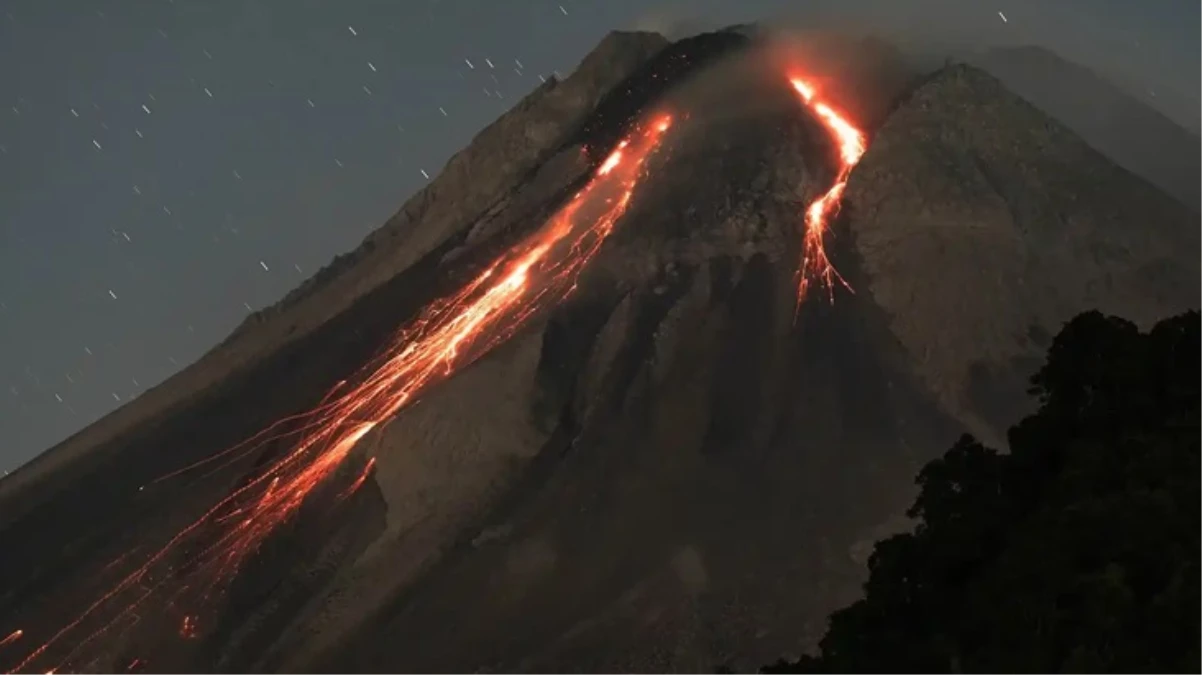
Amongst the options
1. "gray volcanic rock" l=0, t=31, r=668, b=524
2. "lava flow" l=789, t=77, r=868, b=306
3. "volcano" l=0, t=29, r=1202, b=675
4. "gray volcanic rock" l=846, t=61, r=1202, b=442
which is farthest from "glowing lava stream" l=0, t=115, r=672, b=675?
"gray volcanic rock" l=846, t=61, r=1202, b=442

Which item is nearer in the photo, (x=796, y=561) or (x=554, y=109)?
(x=796, y=561)

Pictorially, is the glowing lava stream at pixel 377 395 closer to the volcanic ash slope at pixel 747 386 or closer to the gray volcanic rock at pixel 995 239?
the volcanic ash slope at pixel 747 386

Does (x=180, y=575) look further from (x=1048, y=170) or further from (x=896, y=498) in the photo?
(x=1048, y=170)

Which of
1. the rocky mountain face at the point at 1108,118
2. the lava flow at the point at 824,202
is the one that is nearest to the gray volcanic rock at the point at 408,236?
the lava flow at the point at 824,202

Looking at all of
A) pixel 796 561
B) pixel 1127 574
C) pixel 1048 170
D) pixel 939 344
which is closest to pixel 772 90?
pixel 1048 170

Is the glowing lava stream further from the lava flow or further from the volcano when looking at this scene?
the lava flow

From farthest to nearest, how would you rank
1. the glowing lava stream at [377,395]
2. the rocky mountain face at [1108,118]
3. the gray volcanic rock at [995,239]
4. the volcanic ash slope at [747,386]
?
the rocky mountain face at [1108,118], the gray volcanic rock at [995,239], the glowing lava stream at [377,395], the volcanic ash slope at [747,386]
